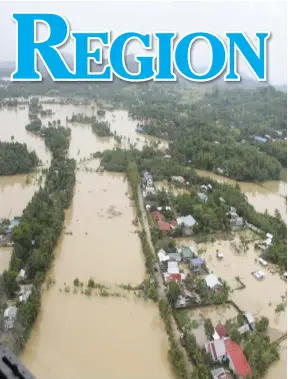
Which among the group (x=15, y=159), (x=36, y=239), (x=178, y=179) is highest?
(x=15, y=159)

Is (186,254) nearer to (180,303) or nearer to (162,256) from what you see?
(162,256)

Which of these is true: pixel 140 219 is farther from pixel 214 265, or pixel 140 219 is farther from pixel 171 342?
pixel 171 342

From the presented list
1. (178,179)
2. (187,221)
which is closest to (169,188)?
Result: (178,179)

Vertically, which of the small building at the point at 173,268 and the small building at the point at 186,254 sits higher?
the small building at the point at 186,254

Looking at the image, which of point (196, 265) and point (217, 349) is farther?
point (196, 265)

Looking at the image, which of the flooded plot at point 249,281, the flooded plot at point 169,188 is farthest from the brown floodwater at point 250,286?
the flooded plot at point 169,188

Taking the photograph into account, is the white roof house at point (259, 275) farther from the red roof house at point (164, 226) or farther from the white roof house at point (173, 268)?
the red roof house at point (164, 226)

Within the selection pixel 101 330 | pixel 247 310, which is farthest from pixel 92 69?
pixel 247 310

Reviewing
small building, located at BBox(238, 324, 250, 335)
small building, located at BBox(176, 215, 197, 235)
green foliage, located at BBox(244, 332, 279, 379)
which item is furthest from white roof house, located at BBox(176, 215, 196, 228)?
green foliage, located at BBox(244, 332, 279, 379)
